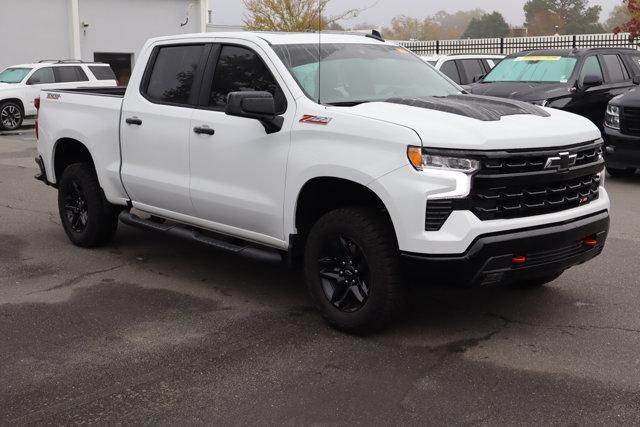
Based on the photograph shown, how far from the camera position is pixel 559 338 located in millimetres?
5074

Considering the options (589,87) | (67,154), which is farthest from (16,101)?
(67,154)

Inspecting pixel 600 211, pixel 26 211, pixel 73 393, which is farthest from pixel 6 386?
pixel 26 211

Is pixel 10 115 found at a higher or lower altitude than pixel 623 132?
lower

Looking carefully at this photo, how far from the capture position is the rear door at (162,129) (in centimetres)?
615

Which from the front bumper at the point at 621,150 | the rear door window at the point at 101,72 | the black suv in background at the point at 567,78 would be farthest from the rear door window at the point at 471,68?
the rear door window at the point at 101,72

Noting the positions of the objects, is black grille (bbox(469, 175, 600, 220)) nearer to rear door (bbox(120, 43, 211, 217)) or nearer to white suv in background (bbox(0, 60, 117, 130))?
rear door (bbox(120, 43, 211, 217))

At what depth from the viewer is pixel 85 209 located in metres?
7.45

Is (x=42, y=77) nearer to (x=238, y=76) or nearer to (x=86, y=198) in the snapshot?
(x=86, y=198)

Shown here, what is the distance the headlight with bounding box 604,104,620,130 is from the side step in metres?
7.21

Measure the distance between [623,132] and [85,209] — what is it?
752 centimetres

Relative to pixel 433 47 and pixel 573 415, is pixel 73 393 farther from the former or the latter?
pixel 433 47

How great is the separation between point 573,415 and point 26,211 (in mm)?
7469

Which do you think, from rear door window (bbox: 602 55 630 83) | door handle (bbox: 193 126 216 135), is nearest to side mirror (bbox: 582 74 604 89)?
rear door window (bbox: 602 55 630 83)

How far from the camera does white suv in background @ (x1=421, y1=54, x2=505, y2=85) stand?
17038 millimetres
